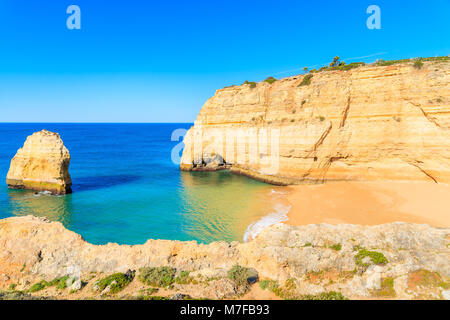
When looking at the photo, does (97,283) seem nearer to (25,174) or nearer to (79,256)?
(79,256)

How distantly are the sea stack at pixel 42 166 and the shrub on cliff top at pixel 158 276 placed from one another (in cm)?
2256

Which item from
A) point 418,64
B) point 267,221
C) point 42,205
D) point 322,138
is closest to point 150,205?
point 42,205

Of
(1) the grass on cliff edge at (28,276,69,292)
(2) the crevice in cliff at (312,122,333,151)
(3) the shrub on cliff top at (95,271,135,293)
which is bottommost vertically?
(1) the grass on cliff edge at (28,276,69,292)

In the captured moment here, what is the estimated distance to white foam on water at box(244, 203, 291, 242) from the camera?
1681 centimetres

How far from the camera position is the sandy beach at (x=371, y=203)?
18.2 m

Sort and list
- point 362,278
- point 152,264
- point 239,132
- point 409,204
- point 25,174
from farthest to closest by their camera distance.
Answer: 1. point 239,132
2. point 25,174
3. point 409,204
4. point 152,264
5. point 362,278

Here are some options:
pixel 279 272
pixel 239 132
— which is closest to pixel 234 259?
pixel 279 272

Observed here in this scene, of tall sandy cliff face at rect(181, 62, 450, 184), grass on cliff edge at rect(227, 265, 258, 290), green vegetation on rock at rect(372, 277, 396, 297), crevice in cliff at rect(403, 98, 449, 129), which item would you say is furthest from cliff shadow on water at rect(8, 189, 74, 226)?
crevice in cliff at rect(403, 98, 449, 129)

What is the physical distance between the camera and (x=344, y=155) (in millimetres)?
27500

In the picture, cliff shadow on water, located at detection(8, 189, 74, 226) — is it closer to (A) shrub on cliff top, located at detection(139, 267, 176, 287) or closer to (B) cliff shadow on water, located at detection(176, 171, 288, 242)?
(B) cliff shadow on water, located at detection(176, 171, 288, 242)

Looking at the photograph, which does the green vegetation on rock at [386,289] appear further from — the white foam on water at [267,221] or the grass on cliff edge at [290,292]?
the white foam on water at [267,221]

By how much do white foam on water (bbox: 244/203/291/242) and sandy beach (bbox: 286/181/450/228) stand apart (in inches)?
24.6

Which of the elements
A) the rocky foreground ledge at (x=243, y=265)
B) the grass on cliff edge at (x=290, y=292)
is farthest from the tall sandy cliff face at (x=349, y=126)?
the grass on cliff edge at (x=290, y=292)

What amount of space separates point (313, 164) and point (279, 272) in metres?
22.4
